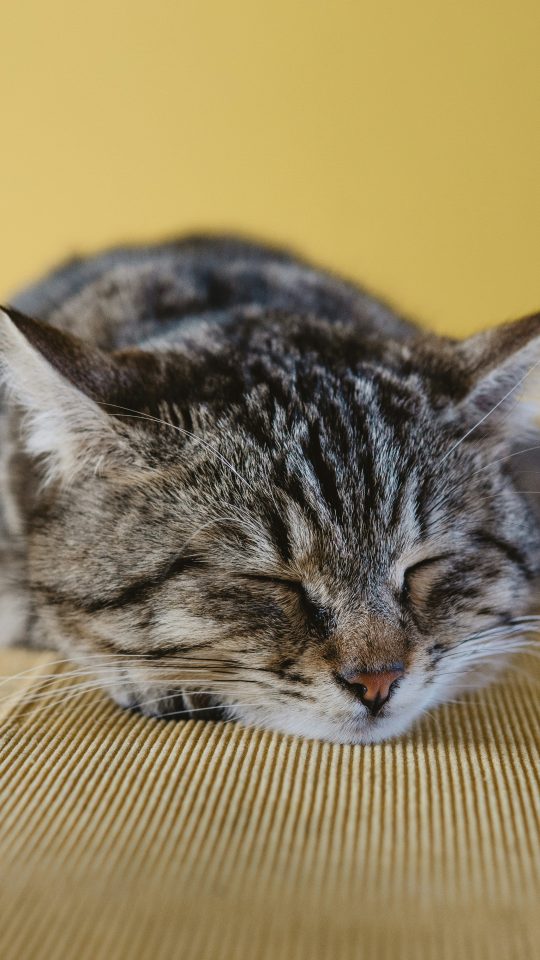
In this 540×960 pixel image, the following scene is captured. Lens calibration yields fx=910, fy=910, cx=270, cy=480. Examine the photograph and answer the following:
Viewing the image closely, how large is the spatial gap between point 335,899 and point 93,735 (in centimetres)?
33

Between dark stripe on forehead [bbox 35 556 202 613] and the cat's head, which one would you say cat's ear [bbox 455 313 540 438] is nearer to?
the cat's head

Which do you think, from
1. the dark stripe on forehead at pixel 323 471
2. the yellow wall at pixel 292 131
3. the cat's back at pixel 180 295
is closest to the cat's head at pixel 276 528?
the dark stripe on forehead at pixel 323 471

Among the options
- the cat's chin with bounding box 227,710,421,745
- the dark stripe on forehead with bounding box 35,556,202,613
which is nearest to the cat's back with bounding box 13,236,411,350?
the dark stripe on forehead with bounding box 35,556,202,613

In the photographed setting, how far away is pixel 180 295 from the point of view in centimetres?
145

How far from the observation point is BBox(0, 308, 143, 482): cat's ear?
2.82 ft

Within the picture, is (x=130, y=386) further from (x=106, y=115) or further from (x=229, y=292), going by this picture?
(x=106, y=115)

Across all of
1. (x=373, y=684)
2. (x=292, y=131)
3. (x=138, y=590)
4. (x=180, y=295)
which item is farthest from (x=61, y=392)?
(x=292, y=131)

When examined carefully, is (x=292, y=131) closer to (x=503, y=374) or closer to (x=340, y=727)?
(x=503, y=374)

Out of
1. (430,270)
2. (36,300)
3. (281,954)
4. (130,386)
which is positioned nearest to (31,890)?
(281,954)

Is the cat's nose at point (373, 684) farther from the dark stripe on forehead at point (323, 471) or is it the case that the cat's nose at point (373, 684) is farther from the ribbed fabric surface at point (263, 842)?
the dark stripe on forehead at point (323, 471)

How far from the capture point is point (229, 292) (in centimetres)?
149

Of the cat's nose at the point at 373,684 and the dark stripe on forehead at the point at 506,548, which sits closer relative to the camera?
the cat's nose at the point at 373,684

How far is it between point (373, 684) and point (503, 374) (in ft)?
1.25

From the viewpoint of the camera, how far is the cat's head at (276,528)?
0.87 metres
